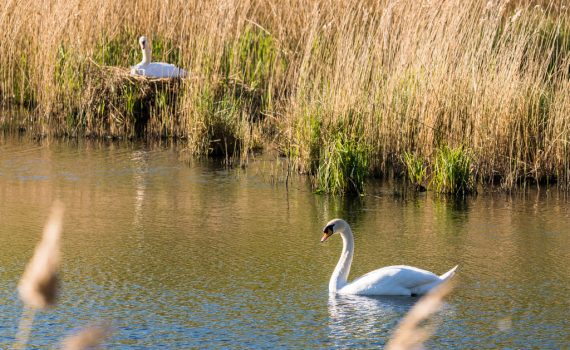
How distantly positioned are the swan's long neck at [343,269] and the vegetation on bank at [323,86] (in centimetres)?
262

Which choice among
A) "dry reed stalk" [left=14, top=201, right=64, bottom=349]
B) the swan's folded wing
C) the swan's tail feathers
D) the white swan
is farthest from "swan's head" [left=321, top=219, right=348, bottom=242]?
the white swan

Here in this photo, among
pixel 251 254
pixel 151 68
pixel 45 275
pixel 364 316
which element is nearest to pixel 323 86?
pixel 151 68

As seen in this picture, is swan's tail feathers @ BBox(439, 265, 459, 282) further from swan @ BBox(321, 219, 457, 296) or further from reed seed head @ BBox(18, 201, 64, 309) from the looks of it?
reed seed head @ BBox(18, 201, 64, 309)

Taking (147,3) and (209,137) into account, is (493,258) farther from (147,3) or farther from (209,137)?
(147,3)

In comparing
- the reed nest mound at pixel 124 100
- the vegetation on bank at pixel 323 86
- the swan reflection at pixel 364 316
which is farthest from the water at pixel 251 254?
the reed nest mound at pixel 124 100

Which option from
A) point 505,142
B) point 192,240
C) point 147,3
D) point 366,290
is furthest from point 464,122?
point 147,3

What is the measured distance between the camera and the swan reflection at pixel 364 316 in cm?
488

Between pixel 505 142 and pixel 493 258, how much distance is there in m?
2.83

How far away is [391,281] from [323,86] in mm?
4365

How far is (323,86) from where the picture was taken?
9766 millimetres

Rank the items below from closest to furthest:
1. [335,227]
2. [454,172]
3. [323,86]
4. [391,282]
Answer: [391,282], [335,227], [454,172], [323,86]

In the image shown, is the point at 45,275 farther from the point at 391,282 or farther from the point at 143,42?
the point at 143,42

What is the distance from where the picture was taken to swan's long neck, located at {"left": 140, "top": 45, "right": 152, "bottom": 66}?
11625mm

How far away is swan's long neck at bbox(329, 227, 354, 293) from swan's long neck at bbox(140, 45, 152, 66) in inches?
240
